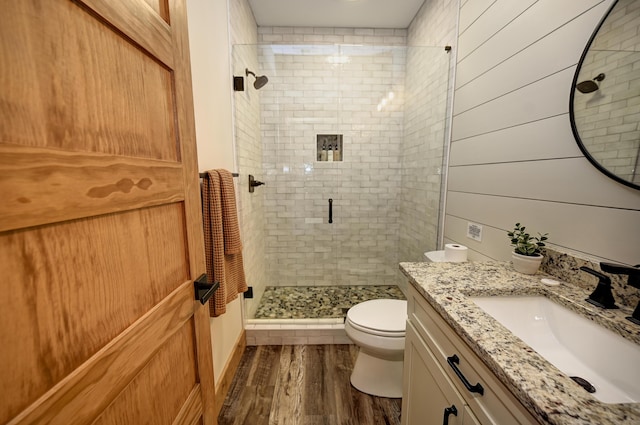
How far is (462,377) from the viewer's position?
2.33 ft

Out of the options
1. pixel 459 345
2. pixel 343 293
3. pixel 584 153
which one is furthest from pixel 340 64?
pixel 459 345

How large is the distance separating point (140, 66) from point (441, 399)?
1.31 meters

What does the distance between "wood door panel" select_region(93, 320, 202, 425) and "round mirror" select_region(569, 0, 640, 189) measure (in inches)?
57.6

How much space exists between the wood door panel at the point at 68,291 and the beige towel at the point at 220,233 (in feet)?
2.18

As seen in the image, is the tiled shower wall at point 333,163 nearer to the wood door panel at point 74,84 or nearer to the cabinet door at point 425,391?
the cabinet door at point 425,391

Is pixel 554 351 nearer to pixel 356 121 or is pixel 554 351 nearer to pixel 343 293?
pixel 343 293

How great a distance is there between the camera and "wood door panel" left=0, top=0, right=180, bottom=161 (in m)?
0.36

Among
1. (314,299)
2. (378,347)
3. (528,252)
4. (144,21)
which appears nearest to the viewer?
(144,21)

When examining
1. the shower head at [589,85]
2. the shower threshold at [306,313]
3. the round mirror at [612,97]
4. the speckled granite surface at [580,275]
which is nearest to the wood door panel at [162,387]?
the shower threshold at [306,313]

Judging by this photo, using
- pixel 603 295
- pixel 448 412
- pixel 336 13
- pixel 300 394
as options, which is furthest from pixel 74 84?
pixel 336 13

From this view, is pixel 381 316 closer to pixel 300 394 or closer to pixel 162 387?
pixel 300 394

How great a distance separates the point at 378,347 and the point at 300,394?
589mm

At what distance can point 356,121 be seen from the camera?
2.69 meters

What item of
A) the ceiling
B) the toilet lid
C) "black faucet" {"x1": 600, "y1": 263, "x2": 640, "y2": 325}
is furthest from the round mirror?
the ceiling
